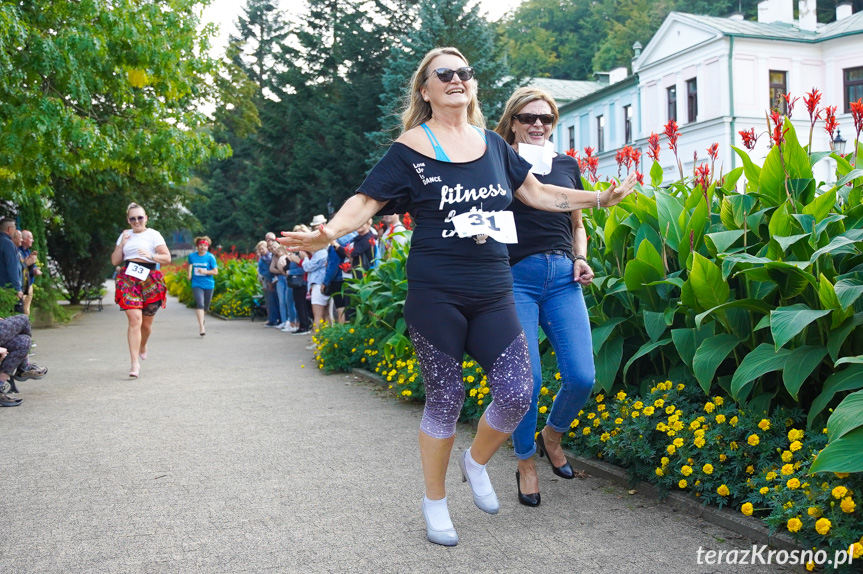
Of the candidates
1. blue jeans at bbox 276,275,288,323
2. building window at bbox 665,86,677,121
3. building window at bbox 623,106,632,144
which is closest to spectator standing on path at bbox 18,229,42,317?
blue jeans at bbox 276,275,288,323

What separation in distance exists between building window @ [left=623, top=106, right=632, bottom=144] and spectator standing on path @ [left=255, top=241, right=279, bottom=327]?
90.9ft

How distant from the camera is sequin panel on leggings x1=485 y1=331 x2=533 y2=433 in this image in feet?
11.9

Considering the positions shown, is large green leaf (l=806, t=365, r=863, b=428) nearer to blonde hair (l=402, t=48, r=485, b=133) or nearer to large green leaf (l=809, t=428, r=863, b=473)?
large green leaf (l=809, t=428, r=863, b=473)

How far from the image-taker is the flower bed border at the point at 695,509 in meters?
3.50

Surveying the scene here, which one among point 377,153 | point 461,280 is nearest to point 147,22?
point 461,280

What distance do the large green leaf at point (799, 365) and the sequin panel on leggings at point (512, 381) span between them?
3.69 ft

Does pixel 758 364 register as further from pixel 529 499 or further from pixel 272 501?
pixel 272 501

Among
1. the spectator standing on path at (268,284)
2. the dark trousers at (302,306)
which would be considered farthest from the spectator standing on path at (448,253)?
the spectator standing on path at (268,284)

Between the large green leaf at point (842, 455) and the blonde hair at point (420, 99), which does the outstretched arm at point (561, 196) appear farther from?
the large green leaf at point (842, 455)

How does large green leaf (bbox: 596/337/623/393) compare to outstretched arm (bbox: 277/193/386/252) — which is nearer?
outstretched arm (bbox: 277/193/386/252)

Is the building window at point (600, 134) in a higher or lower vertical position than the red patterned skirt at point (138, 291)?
higher

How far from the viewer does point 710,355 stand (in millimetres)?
4227

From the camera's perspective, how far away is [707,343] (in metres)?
4.29

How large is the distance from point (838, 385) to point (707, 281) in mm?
802
